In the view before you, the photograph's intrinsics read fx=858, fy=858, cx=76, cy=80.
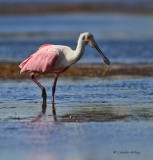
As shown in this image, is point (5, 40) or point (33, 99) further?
point (5, 40)

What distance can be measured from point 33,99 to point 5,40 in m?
16.4

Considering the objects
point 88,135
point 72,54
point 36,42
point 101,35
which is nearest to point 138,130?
point 88,135

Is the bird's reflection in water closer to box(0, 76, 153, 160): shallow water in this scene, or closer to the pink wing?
box(0, 76, 153, 160): shallow water

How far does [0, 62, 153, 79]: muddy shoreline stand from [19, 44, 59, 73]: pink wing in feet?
12.4

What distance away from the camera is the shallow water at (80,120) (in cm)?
1038

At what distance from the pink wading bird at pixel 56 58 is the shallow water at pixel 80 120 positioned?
546 mm

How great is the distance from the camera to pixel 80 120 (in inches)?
502

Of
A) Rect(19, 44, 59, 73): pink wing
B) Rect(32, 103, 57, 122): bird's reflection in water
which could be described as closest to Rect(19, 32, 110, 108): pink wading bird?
Rect(19, 44, 59, 73): pink wing

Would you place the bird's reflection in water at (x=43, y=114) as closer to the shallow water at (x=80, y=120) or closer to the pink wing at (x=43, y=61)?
the shallow water at (x=80, y=120)

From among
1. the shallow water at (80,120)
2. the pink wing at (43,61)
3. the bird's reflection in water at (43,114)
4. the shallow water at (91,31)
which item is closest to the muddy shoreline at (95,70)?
the shallow water at (91,31)

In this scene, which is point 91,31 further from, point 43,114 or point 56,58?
point 43,114

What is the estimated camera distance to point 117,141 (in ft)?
35.9

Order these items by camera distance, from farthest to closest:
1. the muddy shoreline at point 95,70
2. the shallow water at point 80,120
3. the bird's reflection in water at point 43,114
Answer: the muddy shoreline at point 95,70 < the bird's reflection in water at point 43,114 < the shallow water at point 80,120

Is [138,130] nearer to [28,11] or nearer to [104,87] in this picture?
[104,87]
